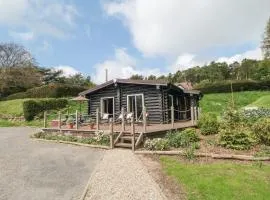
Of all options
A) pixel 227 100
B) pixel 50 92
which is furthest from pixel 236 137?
pixel 50 92

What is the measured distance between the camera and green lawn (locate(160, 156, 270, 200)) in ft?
24.0

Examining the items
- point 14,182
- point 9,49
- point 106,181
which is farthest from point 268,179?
point 9,49

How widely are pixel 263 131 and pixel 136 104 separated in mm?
10375

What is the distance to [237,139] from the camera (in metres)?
11.8

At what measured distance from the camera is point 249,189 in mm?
7609

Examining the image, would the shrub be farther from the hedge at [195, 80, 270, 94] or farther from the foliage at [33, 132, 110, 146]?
the hedge at [195, 80, 270, 94]

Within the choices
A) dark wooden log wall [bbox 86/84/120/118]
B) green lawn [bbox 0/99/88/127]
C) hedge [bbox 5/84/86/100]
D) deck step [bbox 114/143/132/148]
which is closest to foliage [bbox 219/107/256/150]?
deck step [bbox 114/143/132/148]

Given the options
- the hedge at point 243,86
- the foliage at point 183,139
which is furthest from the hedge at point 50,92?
the foliage at point 183,139

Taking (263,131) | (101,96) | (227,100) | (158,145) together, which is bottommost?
(158,145)

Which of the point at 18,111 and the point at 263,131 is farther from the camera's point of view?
the point at 18,111

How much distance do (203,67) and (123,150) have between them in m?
68.7

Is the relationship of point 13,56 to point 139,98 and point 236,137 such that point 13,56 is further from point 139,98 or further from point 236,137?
point 236,137

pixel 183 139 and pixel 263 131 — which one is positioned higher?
pixel 263 131

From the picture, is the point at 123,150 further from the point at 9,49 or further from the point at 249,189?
the point at 9,49
